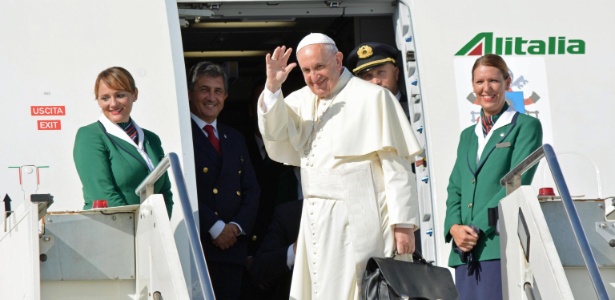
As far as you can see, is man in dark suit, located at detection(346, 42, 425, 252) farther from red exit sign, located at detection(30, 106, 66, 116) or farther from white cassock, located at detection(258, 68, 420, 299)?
red exit sign, located at detection(30, 106, 66, 116)

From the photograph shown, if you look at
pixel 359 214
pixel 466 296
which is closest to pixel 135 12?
pixel 359 214

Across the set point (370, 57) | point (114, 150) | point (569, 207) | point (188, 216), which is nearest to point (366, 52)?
point (370, 57)

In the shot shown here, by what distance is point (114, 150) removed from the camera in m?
7.16

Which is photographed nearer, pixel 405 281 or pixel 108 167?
pixel 405 281

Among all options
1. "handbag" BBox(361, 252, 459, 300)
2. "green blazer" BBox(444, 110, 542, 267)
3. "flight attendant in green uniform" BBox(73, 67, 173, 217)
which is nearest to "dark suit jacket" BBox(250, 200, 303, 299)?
"flight attendant in green uniform" BBox(73, 67, 173, 217)

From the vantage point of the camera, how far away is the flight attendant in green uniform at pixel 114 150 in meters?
7.11

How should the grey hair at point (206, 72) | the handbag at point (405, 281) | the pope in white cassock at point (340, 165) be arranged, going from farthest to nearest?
the grey hair at point (206, 72) < the pope in white cassock at point (340, 165) < the handbag at point (405, 281)

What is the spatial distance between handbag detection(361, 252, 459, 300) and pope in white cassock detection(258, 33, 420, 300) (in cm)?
16

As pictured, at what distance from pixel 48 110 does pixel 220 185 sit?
3.74ft

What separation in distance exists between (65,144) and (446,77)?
96.4 inches

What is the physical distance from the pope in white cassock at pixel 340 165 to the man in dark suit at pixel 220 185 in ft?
3.24

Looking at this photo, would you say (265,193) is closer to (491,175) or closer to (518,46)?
(518,46)

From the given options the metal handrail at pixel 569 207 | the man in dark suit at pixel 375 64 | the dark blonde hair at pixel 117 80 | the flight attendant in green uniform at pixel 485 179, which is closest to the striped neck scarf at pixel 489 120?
the flight attendant in green uniform at pixel 485 179

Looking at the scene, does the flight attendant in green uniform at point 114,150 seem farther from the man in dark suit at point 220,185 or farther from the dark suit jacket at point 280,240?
the dark suit jacket at point 280,240
